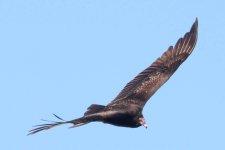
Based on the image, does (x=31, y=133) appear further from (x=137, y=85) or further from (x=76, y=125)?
(x=137, y=85)

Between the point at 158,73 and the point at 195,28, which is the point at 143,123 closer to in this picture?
the point at 158,73

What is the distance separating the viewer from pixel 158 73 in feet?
79.8

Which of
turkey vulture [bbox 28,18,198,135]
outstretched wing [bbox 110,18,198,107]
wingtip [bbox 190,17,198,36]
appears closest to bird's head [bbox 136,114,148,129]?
turkey vulture [bbox 28,18,198,135]

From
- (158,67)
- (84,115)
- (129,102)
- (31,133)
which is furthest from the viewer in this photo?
(158,67)

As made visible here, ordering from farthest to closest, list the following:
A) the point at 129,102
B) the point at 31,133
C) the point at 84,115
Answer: the point at 129,102
the point at 84,115
the point at 31,133

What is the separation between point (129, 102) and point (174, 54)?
9.58 ft

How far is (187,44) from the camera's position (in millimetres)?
25031

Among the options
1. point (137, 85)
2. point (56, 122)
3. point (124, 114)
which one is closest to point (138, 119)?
point (124, 114)

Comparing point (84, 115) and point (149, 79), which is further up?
point (149, 79)

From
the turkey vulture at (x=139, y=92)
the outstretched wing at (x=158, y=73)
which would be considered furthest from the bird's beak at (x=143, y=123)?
the outstretched wing at (x=158, y=73)

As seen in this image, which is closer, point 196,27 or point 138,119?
point 138,119

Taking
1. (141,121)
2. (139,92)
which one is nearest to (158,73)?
Answer: (139,92)

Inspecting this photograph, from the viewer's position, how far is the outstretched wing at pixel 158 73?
2331 centimetres

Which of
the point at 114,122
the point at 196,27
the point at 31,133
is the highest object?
the point at 196,27
